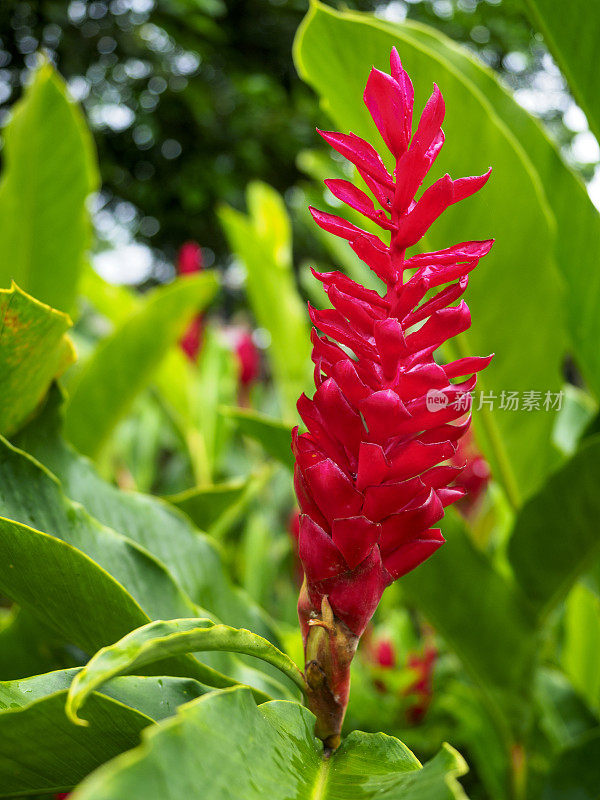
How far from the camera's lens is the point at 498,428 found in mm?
1188

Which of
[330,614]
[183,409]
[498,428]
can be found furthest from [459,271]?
[183,409]

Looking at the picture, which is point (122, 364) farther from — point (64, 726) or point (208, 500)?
point (64, 726)

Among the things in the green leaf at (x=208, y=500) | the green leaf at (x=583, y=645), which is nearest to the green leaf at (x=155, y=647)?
the green leaf at (x=208, y=500)

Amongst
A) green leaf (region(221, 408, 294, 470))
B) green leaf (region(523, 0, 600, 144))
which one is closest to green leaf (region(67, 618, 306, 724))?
green leaf (region(221, 408, 294, 470))

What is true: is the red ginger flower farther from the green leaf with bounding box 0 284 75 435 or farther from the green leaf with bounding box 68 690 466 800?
the green leaf with bounding box 0 284 75 435

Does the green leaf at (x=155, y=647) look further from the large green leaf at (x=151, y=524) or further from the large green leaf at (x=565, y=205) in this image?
the large green leaf at (x=565, y=205)

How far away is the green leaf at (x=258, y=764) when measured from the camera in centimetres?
39

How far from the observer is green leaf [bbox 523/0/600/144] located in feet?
3.34

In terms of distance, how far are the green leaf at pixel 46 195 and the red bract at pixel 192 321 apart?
2.65ft

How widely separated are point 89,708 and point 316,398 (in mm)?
277

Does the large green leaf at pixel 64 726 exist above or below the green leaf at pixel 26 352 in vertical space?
below

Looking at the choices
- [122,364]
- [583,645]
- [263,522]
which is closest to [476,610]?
[583,645]

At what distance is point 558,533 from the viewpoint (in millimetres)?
1024

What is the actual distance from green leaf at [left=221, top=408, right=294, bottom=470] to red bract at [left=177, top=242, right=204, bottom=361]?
1106mm
